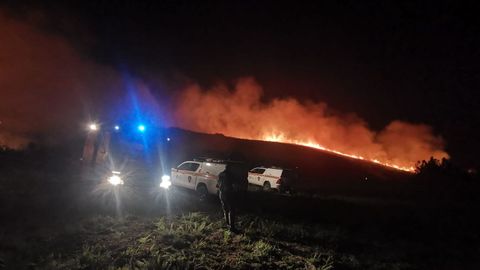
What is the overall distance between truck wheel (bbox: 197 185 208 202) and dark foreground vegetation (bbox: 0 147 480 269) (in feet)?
1.24

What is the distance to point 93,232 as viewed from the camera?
414 inches

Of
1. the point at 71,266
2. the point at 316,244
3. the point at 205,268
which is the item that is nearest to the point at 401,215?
the point at 316,244

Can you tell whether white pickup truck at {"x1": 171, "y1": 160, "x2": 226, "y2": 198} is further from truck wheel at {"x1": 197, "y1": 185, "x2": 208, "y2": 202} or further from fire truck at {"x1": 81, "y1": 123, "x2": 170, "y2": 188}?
fire truck at {"x1": 81, "y1": 123, "x2": 170, "y2": 188}

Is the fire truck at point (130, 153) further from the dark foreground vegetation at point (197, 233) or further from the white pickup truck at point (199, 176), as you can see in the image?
the white pickup truck at point (199, 176)

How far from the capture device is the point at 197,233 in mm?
10703

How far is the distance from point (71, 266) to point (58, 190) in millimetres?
10112

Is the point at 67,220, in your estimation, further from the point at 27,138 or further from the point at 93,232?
the point at 27,138

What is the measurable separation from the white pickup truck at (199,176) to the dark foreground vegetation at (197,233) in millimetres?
496

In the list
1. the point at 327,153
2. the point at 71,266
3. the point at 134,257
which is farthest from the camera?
the point at 327,153

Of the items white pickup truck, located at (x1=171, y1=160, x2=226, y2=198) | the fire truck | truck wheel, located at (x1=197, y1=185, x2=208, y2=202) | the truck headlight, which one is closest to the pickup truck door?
white pickup truck, located at (x1=171, y1=160, x2=226, y2=198)

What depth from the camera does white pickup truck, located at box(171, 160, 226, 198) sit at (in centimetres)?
1667

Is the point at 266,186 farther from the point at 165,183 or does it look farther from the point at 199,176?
the point at 165,183

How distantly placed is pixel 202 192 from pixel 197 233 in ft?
21.9

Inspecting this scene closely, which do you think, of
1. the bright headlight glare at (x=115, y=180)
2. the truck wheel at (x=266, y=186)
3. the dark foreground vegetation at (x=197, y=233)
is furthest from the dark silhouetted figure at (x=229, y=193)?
the truck wheel at (x=266, y=186)
